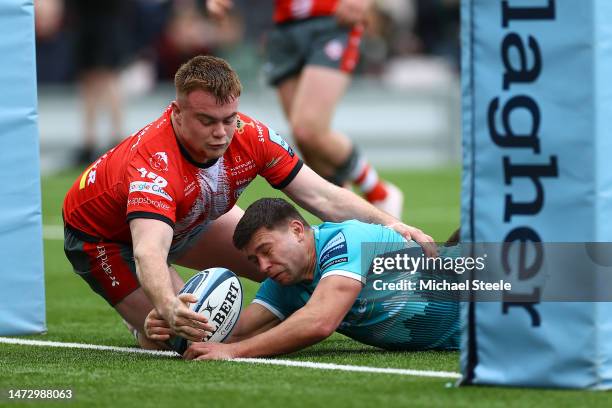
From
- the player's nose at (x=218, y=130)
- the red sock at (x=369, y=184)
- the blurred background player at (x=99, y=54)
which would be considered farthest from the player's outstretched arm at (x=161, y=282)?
the blurred background player at (x=99, y=54)

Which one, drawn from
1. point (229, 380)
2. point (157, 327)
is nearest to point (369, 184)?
point (157, 327)

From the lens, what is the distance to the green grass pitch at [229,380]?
4.36m

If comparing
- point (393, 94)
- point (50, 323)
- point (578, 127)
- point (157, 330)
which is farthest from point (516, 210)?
point (393, 94)

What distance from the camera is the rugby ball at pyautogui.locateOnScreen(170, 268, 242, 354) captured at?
5.49 metres

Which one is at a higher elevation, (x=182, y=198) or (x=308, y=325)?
(x=182, y=198)

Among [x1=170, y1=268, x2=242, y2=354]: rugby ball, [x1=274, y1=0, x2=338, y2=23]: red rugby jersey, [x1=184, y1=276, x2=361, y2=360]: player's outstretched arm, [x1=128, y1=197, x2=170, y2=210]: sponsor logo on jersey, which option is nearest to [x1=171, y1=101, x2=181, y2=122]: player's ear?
[x1=128, y1=197, x2=170, y2=210]: sponsor logo on jersey

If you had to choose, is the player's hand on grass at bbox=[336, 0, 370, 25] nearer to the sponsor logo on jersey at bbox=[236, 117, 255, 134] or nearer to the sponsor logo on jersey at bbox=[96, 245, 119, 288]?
the sponsor logo on jersey at bbox=[236, 117, 255, 134]

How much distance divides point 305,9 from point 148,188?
4278 millimetres

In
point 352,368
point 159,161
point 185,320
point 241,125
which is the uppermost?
point 241,125

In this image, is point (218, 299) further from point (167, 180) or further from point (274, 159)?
point (274, 159)

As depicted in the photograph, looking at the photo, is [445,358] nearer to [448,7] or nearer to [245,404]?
[245,404]

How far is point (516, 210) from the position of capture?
4.36m

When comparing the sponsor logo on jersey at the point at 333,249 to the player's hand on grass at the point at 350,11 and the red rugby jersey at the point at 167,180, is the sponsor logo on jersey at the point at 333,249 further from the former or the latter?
the player's hand on grass at the point at 350,11

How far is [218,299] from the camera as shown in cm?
552
